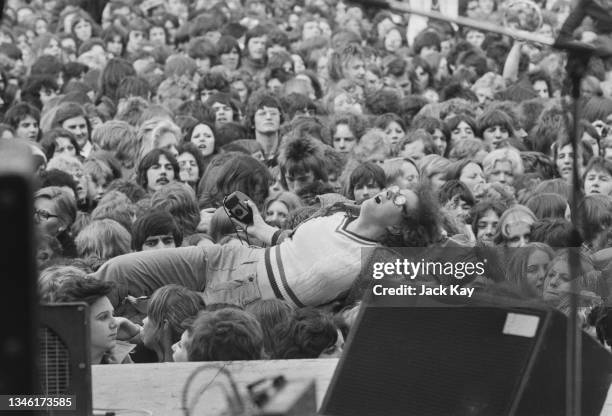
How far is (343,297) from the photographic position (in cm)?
579

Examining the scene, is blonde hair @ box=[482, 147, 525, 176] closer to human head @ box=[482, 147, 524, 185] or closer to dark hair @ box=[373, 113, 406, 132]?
human head @ box=[482, 147, 524, 185]

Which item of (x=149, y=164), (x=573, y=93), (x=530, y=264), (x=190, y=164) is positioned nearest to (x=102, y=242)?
(x=530, y=264)

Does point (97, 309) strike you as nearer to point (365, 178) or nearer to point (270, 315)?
point (270, 315)

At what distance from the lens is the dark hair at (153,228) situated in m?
7.18

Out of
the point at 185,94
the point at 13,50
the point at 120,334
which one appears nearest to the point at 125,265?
the point at 120,334

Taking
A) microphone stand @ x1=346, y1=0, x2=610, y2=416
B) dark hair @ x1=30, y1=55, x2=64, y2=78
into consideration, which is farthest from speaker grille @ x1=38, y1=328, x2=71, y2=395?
dark hair @ x1=30, y1=55, x2=64, y2=78

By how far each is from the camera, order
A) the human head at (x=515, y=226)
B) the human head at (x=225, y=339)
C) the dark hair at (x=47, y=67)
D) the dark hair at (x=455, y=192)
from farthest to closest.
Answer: the dark hair at (x=47, y=67) < the dark hair at (x=455, y=192) < the human head at (x=515, y=226) < the human head at (x=225, y=339)

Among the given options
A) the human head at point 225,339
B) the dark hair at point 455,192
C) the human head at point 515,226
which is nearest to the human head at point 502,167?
the dark hair at point 455,192

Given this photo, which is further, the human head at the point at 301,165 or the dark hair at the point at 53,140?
the dark hair at the point at 53,140

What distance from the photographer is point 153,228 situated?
23.7ft

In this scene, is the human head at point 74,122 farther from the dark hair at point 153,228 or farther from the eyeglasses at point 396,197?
the eyeglasses at point 396,197

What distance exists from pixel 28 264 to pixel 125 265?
492cm

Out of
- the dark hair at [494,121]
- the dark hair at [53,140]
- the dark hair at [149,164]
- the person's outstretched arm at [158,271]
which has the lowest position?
the dark hair at [53,140]

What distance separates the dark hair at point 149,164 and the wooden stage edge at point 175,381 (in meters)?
4.88
